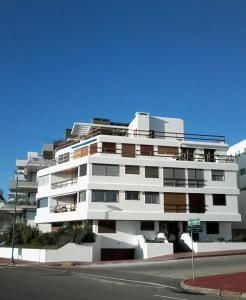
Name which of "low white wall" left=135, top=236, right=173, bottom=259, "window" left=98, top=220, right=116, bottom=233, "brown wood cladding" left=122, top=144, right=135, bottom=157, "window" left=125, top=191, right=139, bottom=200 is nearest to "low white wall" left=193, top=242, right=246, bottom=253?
"low white wall" left=135, top=236, right=173, bottom=259

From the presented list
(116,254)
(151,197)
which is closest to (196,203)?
(151,197)

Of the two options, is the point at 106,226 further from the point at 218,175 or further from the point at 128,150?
the point at 218,175

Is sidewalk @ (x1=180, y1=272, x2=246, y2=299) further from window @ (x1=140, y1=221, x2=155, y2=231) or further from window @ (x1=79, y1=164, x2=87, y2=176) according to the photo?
window @ (x1=79, y1=164, x2=87, y2=176)

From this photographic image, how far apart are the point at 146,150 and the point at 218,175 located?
8.04 meters

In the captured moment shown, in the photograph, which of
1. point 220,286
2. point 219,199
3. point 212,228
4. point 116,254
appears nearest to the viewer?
point 220,286

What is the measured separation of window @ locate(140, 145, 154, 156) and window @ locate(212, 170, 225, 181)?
22.5 ft

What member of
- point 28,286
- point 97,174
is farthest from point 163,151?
point 28,286

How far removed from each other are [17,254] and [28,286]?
27268 mm

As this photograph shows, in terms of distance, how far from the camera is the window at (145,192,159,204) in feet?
156

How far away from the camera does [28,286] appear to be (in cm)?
1827

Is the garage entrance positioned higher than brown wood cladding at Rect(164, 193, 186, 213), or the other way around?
Result: brown wood cladding at Rect(164, 193, 186, 213)

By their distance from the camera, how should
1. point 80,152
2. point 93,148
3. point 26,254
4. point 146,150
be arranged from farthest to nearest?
point 80,152
point 146,150
point 93,148
point 26,254

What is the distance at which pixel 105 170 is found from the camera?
47156 mm

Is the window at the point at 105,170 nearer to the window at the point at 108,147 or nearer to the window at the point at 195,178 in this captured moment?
the window at the point at 108,147
